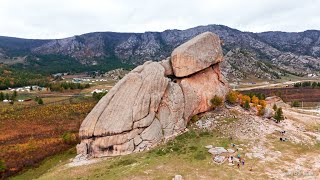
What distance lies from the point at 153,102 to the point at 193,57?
581 inches

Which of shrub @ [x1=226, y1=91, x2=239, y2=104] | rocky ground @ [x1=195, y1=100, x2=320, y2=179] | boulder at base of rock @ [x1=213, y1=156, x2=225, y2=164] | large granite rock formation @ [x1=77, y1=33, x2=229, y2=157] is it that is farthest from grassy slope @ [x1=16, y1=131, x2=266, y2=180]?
shrub @ [x1=226, y1=91, x2=239, y2=104]

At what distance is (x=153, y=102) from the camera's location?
58219 millimetres

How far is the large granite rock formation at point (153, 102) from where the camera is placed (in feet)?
179

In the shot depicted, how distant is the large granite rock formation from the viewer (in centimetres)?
5450

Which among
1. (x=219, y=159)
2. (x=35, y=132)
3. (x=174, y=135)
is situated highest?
(x=174, y=135)

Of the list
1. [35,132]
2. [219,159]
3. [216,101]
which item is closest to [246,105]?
[216,101]

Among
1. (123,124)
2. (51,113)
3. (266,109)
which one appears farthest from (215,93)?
(51,113)

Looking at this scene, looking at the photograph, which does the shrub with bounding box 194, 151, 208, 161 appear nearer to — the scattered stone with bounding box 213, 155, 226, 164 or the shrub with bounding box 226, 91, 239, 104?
the scattered stone with bounding box 213, 155, 226, 164

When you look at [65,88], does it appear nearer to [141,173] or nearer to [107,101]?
[107,101]

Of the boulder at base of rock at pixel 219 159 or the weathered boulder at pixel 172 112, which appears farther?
the weathered boulder at pixel 172 112

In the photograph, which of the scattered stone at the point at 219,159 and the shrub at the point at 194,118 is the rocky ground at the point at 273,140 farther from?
the shrub at the point at 194,118

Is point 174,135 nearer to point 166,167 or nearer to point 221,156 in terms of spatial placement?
point 221,156

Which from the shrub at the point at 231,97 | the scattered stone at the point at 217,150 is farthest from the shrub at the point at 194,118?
the scattered stone at the point at 217,150

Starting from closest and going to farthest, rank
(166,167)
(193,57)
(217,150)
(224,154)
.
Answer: (166,167)
(224,154)
(217,150)
(193,57)
